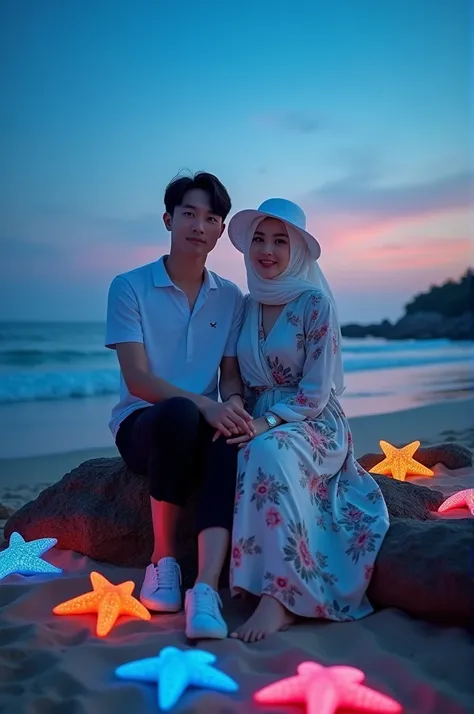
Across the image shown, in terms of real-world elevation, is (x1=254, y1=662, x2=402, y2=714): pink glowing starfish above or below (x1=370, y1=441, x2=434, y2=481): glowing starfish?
below

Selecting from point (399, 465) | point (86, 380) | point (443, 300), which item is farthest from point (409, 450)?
point (443, 300)

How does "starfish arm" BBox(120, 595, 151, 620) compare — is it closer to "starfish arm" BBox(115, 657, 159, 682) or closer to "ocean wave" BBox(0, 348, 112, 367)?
"starfish arm" BBox(115, 657, 159, 682)

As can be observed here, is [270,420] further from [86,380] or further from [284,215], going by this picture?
[86,380]

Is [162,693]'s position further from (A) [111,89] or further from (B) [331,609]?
(A) [111,89]

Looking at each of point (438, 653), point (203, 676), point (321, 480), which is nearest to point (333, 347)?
point (321, 480)

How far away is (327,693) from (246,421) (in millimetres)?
1231

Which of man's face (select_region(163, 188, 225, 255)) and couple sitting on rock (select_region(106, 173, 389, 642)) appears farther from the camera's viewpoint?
man's face (select_region(163, 188, 225, 255))

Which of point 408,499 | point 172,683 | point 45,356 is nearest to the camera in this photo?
point 172,683

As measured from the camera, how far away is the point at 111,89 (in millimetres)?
10938

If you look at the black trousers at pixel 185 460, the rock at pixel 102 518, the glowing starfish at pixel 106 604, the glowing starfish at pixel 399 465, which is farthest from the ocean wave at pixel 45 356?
the glowing starfish at pixel 106 604

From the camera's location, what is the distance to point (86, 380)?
13.6 meters

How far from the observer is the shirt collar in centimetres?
348

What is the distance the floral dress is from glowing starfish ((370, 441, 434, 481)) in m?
1.65

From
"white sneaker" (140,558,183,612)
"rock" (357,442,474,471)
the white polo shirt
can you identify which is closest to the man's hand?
the white polo shirt
